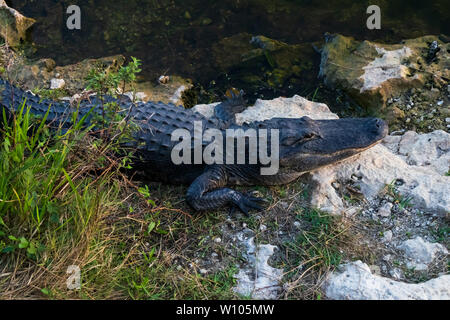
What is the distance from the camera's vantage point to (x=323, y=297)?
3053 mm

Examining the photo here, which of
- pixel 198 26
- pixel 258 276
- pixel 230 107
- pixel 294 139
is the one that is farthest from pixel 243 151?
pixel 198 26

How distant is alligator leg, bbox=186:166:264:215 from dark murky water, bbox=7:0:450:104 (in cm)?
218

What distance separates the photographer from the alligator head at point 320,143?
3916mm

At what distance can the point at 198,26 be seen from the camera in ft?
21.6

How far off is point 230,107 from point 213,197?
1.46 meters

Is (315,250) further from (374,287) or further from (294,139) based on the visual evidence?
(294,139)

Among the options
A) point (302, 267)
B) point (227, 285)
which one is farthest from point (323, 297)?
point (227, 285)

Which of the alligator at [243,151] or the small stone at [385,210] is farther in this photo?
the alligator at [243,151]

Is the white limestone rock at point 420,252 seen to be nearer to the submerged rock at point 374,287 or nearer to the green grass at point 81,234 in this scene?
the submerged rock at point 374,287

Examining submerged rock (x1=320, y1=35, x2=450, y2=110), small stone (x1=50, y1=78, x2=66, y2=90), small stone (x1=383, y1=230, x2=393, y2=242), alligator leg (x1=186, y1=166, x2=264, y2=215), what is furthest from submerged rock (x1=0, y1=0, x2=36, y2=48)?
small stone (x1=383, y1=230, x2=393, y2=242)

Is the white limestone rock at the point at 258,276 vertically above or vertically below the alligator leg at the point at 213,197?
below

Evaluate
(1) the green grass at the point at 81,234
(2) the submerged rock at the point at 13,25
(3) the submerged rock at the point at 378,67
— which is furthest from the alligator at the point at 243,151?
(2) the submerged rock at the point at 13,25

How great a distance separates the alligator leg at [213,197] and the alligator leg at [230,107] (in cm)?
94
